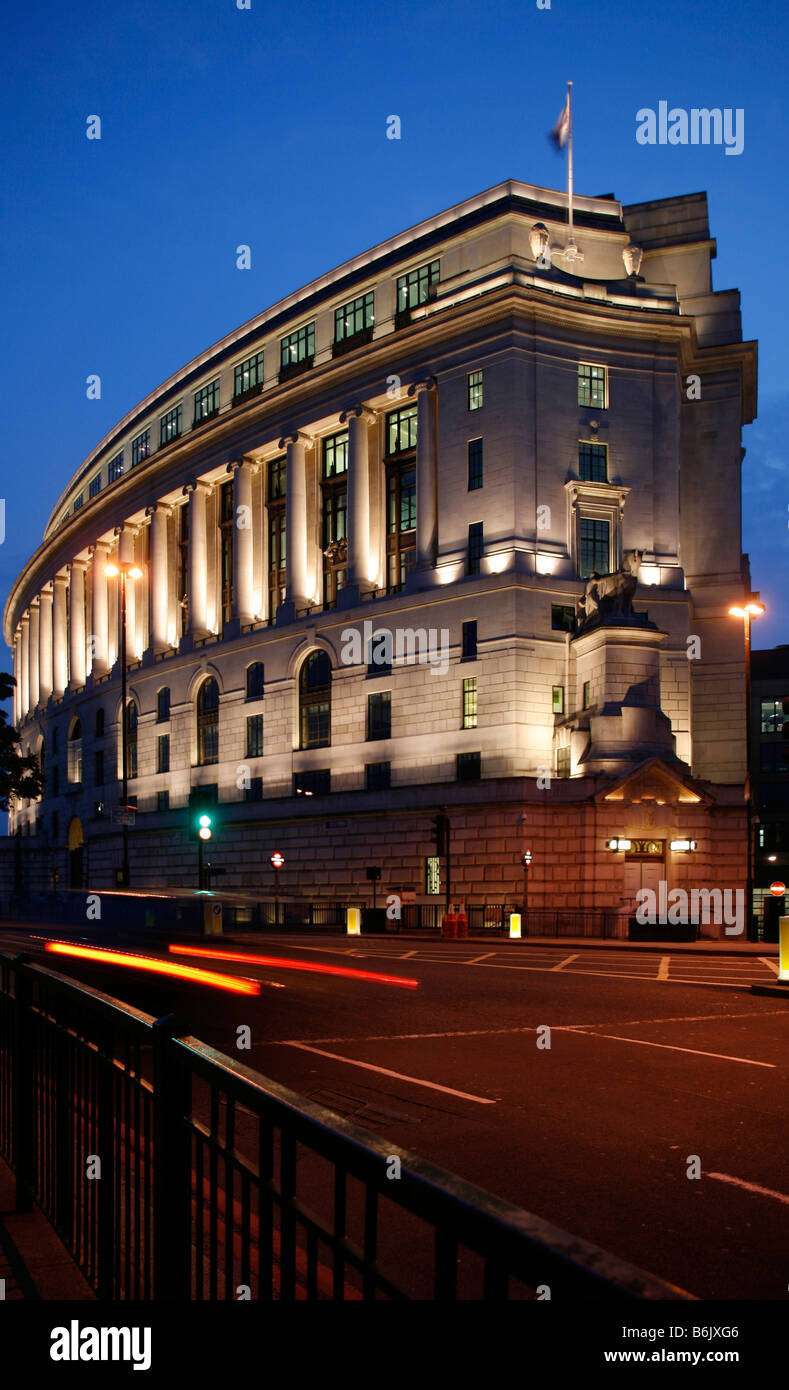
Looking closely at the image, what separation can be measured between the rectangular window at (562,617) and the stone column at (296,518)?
16837mm

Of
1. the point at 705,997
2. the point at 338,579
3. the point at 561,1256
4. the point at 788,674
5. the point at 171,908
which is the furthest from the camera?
the point at 788,674

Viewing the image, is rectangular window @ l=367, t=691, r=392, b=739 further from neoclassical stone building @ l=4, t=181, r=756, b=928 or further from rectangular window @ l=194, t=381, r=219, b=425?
rectangular window @ l=194, t=381, r=219, b=425

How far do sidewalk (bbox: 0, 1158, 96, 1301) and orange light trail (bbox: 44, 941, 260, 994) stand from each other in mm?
12934

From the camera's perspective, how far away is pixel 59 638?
3671 inches

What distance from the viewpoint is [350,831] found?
176 feet

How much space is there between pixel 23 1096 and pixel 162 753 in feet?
215

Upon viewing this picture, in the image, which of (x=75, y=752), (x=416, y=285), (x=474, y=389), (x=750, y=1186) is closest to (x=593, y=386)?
(x=474, y=389)

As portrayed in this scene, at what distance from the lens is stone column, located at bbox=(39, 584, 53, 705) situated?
96019 mm

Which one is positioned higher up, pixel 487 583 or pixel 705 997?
pixel 487 583

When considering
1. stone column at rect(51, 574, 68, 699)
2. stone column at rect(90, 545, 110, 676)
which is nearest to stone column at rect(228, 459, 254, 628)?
stone column at rect(90, 545, 110, 676)

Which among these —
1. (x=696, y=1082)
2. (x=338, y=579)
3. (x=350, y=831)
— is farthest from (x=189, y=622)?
(x=696, y=1082)

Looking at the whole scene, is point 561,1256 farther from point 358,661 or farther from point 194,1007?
point 358,661

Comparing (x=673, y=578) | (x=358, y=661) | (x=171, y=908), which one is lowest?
(x=171, y=908)

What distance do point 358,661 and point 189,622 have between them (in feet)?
59.4
